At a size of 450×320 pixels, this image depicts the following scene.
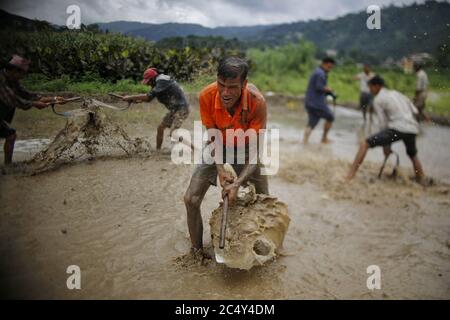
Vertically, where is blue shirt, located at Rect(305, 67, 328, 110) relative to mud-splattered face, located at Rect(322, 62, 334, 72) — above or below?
below

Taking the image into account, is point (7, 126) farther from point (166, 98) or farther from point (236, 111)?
point (236, 111)

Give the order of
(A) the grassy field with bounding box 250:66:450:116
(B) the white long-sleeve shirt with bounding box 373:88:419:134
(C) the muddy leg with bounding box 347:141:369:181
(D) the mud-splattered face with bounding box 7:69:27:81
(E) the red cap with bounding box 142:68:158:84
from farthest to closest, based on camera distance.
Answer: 1. (A) the grassy field with bounding box 250:66:450:116
2. (C) the muddy leg with bounding box 347:141:369:181
3. (B) the white long-sleeve shirt with bounding box 373:88:419:134
4. (E) the red cap with bounding box 142:68:158:84
5. (D) the mud-splattered face with bounding box 7:69:27:81

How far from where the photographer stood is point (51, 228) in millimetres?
2783

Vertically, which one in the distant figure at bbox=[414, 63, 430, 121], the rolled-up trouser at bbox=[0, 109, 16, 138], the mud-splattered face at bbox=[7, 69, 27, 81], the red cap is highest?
the distant figure at bbox=[414, 63, 430, 121]

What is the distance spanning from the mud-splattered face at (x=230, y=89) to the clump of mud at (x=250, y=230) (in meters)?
0.78

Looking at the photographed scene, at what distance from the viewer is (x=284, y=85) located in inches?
557

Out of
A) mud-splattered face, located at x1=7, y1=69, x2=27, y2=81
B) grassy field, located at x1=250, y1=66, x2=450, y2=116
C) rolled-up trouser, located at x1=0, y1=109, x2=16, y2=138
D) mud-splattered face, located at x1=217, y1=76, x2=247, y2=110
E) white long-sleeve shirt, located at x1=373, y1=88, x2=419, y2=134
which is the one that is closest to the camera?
mud-splattered face, located at x1=217, y1=76, x2=247, y2=110

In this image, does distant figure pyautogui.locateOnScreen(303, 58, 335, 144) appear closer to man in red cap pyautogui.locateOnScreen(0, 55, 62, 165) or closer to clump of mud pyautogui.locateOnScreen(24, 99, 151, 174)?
clump of mud pyautogui.locateOnScreen(24, 99, 151, 174)

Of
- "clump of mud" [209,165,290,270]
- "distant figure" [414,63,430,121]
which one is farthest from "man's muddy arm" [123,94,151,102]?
"distant figure" [414,63,430,121]

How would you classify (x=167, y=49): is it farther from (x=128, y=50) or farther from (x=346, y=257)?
(x=346, y=257)

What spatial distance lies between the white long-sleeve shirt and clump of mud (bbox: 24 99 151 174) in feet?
12.3

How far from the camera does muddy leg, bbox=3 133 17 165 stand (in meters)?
2.90

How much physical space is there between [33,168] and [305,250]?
247 cm

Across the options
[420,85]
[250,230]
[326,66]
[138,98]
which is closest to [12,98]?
[138,98]
